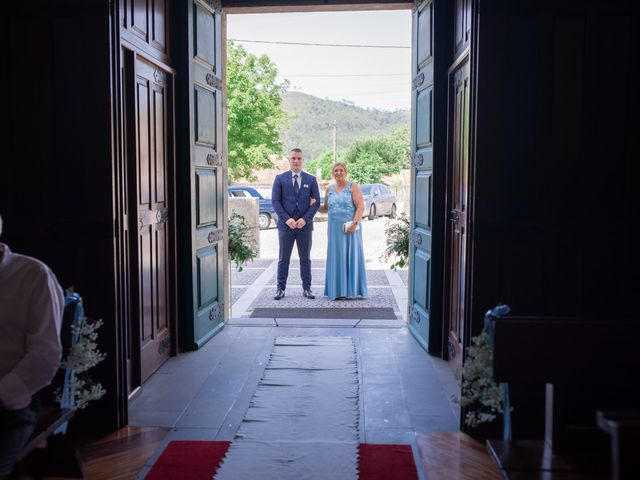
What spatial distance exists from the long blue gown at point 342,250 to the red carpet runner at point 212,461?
164 inches

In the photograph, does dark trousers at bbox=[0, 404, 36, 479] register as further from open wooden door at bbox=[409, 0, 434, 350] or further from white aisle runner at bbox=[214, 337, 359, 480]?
open wooden door at bbox=[409, 0, 434, 350]

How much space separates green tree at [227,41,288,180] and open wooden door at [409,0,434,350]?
1615 cm

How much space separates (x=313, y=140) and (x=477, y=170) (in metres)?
86.9

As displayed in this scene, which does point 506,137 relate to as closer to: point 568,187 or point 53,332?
point 568,187

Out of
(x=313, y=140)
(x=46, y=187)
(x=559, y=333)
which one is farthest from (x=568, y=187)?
(x=313, y=140)

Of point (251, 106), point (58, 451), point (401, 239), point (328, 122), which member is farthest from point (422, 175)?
point (328, 122)

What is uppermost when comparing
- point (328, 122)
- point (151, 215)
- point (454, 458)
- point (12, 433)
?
point (328, 122)

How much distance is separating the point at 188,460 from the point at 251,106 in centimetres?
1904

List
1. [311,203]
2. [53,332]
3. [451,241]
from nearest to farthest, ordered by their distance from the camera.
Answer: [53,332] → [451,241] → [311,203]

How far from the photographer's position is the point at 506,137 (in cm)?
348

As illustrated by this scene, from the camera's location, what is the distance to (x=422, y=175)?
5.59 metres

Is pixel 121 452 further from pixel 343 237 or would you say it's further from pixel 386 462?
pixel 343 237

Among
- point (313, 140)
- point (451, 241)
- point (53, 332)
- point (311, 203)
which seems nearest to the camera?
point (53, 332)

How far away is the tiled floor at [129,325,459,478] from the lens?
3850 millimetres
